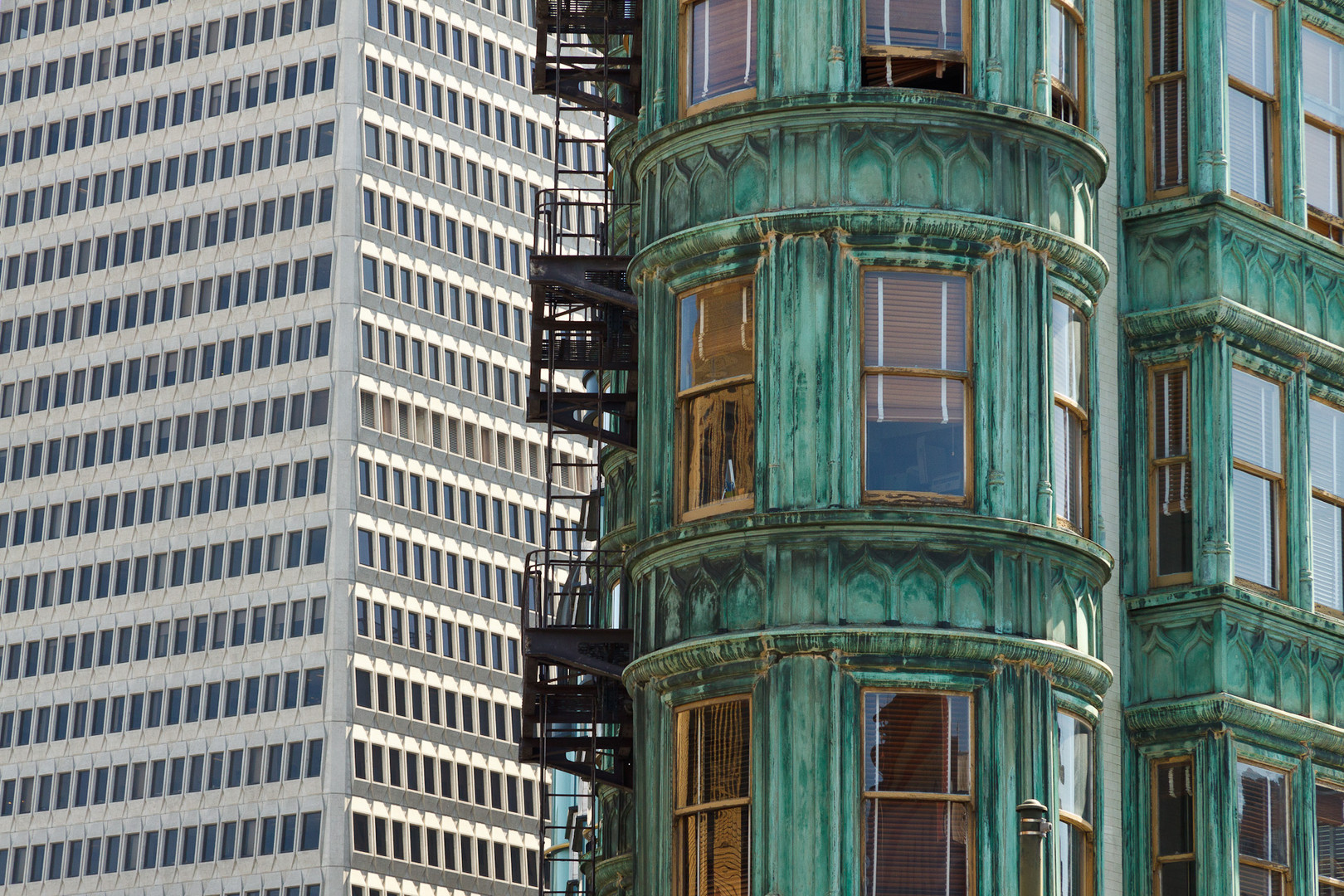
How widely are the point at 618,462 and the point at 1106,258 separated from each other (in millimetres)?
7133

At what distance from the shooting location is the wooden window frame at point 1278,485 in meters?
29.9

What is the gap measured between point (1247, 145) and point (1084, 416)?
4.79 m

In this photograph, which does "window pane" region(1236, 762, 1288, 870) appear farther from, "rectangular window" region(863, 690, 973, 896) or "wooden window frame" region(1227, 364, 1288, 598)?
"rectangular window" region(863, 690, 973, 896)

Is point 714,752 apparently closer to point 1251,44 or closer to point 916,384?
point 916,384

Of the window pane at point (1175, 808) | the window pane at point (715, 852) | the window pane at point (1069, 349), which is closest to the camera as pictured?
the window pane at point (715, 852)

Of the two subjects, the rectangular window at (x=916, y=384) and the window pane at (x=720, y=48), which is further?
the window pane at (x=720, y=48)

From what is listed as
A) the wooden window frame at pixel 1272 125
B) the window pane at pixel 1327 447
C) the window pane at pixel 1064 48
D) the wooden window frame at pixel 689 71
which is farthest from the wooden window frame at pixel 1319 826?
the wooden window frame at pixel 689 71

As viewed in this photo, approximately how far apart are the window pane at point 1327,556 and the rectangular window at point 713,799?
7.55 m

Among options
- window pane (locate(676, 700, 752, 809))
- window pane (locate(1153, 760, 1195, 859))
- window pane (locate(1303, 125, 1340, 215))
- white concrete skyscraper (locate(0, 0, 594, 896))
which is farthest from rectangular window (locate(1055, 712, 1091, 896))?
white concrete skyscraper (locate(0, 0, 594, 896))

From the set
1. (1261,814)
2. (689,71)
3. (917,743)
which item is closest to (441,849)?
(1261,814)

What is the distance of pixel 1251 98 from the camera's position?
104 ft

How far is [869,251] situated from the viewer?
1064 inches

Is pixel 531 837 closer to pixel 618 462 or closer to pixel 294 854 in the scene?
pixel 294 854

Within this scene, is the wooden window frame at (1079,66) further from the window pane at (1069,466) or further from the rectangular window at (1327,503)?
the rectangular window at (1327,503)
